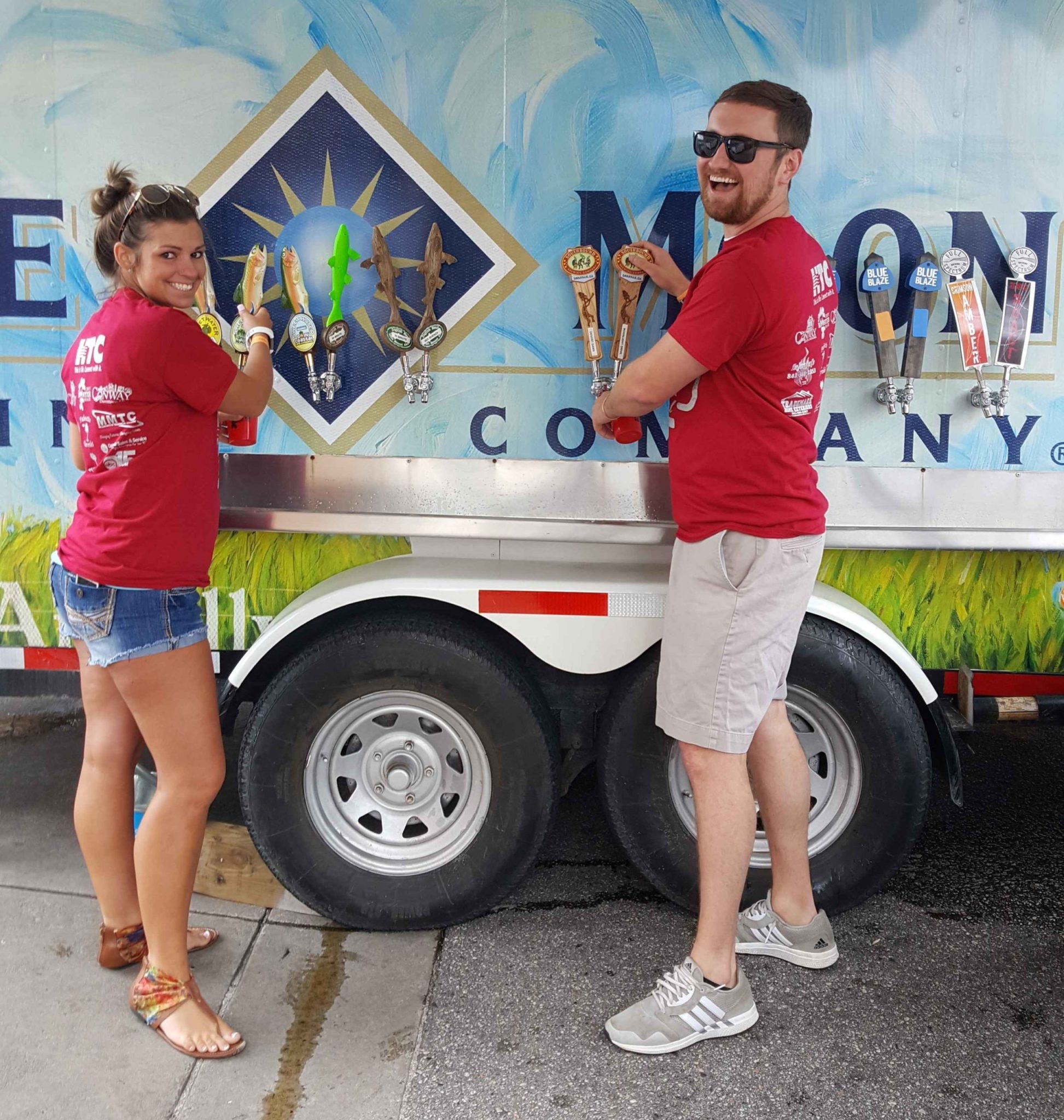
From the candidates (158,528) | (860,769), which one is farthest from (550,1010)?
(158,528)

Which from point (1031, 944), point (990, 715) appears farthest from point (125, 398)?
point (1031, 944)

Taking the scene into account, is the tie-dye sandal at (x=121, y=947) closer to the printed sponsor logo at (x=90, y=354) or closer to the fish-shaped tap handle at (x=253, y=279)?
the printed sponsor logo at (x=90, y=354)

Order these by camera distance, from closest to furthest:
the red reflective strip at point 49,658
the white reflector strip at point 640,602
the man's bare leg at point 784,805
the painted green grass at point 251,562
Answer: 1. the man's bare leg at point 784,805
2. the white reflector strip at point 640,602
3. the painted green grass at point 251,562
4. the red reflective strip at point 49,658

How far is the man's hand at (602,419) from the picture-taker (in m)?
2.66

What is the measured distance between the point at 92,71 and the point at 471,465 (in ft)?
4.66

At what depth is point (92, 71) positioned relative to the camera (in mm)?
2832

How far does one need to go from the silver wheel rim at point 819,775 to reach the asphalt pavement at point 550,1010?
303 millimetres

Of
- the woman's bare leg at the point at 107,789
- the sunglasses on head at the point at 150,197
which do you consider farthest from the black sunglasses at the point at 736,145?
the woman's bare leg at the point at 107,789

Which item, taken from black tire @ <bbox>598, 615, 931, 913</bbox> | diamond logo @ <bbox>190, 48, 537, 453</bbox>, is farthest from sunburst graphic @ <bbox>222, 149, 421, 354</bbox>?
black tire @ <bbox>598, 615, 931, 913</bbox>

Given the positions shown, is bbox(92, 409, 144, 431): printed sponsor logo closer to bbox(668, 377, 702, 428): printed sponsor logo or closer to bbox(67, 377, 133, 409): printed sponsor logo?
bbox(67, 377, 133, 409): printed sponsor logo

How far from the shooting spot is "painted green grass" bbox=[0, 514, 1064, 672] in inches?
116

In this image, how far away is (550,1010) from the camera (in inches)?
110

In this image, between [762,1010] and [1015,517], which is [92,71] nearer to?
[1015,517]

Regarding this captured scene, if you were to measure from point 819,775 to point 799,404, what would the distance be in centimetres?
119
